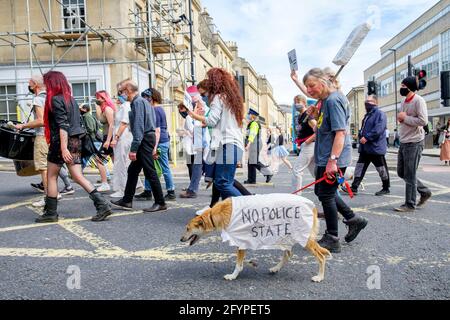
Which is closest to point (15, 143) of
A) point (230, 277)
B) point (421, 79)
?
point (230, 277)

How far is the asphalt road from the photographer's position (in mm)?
3180

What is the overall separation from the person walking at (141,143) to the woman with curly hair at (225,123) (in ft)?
5.39

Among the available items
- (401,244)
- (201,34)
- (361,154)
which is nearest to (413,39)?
(201,34)

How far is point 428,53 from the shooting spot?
55375 mm

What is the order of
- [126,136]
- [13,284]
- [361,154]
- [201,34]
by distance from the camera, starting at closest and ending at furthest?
[13,284] < [126,136] < [361,154] < [201,34]

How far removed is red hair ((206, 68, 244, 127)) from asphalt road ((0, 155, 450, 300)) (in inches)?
57.1

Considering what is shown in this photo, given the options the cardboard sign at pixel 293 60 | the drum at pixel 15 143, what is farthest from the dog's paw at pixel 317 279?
the drum at pixel 15 143

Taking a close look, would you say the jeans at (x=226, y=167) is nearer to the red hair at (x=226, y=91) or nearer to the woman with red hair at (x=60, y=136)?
the red hair at (x=226, y=91)

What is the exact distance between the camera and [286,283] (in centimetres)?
336

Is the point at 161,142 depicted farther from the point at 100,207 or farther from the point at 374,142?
the point at 374,142

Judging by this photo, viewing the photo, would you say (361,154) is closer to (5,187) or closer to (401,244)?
(401,244)

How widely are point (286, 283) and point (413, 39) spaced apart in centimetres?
6694

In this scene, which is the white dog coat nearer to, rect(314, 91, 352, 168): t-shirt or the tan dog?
the tan dog

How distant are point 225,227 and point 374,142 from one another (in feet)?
17.6
